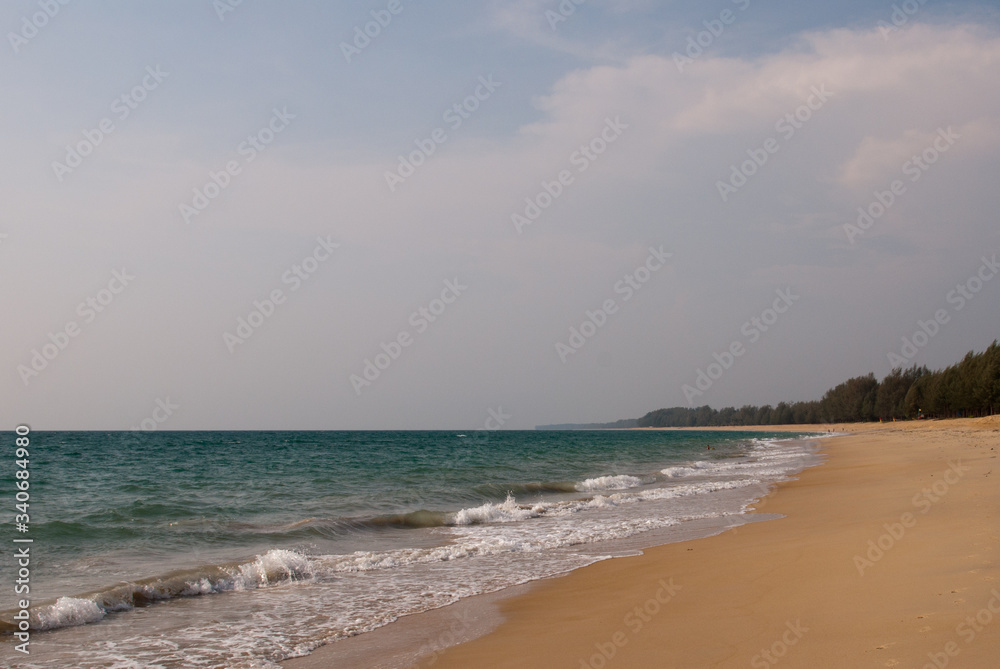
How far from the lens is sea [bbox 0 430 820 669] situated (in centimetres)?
723

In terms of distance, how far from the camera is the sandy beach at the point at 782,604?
205 inches

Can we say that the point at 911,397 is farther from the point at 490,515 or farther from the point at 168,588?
the point at 168,588

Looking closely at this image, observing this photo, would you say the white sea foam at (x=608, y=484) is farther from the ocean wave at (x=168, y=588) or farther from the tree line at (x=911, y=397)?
the tree line at (x=911, y=397)

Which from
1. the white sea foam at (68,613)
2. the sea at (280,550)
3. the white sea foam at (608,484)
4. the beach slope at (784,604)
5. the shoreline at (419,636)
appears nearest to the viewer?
the beach slope at (784,604)

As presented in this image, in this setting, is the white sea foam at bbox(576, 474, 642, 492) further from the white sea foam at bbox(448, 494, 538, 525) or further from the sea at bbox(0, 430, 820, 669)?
the white sea foam at bbox(448, 494, 538, 525)

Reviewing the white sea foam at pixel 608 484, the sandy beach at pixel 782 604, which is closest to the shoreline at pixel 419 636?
the sandy beach at pixel 782 604

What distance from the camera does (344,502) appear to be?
19.0 meters

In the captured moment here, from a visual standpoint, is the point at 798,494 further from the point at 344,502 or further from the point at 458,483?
the point at 344,502

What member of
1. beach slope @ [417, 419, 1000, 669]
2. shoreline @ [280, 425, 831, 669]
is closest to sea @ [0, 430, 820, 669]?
shoreline @ [280, 425, 831, 669]

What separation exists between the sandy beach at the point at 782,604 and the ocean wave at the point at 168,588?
11.8 feet

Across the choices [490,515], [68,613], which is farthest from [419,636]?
[490,515]

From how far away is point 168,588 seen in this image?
9.12 m

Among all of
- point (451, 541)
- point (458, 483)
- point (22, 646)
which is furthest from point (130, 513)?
point (458, 483)

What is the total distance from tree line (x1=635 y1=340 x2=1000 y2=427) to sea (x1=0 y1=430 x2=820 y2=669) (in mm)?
63905
